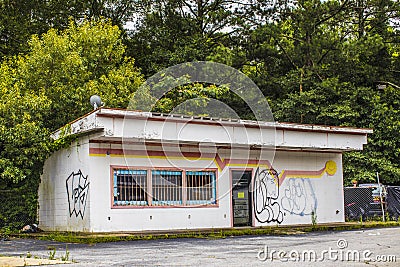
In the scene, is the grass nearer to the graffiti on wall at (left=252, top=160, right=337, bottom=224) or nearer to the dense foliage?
the graffiti on wall at (left=252, top=160, right=337, bottom=224)

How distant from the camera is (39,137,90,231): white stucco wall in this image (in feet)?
61.7

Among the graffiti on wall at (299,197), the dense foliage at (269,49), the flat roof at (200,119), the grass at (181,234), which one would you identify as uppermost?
the dense foliage at (269,49)

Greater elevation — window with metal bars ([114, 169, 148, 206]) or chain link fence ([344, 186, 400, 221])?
window with metal bars ([114, 169, 148, 206])

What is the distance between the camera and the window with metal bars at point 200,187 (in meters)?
20.5

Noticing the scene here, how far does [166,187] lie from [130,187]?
1.33 m

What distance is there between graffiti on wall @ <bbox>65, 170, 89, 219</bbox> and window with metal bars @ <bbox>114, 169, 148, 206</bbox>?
965 mm

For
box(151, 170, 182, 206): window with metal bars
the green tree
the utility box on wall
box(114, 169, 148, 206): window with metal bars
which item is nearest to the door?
the utility box on wall

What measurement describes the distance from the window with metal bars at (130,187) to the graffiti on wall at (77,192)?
0.97 metres

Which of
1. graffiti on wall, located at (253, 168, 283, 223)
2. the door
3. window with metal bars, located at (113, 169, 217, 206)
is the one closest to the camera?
window with metal bars, located at (113, 169, 217, 206)

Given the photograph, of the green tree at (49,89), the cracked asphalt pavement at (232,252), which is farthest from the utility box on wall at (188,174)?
the cracked asphalt pavement at (232,252)

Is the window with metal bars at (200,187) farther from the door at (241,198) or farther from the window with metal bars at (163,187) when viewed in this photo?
the door at (241,198)

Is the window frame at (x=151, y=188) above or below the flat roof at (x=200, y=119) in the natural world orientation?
below

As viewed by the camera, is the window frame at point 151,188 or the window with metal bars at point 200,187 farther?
the window with metal bars at point 200,187

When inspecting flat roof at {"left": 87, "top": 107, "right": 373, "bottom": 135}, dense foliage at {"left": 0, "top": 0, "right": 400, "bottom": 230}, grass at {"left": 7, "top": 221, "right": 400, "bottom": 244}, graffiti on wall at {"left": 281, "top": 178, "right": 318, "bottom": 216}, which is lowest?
grass at {"left": 7, "top": 221, "right": 400, "bottom": 244}
